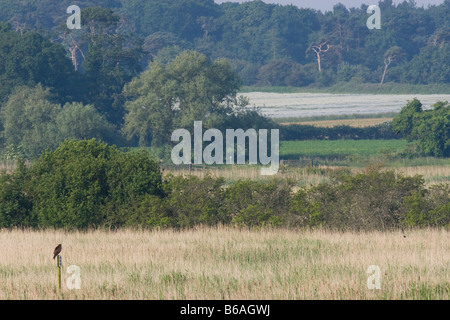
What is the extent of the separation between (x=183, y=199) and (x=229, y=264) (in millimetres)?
7397

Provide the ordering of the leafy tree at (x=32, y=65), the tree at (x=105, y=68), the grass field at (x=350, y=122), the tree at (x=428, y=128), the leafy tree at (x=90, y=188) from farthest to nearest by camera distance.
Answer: the grass field at (x=350, y=122)
the tree at (x=105, y=68)
the leafy tree at (x=32, y=65)
the tree at (x=428, y=128)
the leafy tree at (x=90, y=188)

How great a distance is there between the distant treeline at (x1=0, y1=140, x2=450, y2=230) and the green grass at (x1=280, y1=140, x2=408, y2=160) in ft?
105

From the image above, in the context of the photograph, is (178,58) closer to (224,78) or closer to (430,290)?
(224,78)

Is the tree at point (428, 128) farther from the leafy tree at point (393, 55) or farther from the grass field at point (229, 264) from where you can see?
the leafy tree at point (393, 55)

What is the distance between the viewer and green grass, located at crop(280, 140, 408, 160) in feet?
191

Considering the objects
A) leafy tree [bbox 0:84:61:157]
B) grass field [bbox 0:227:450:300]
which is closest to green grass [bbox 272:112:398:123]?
leafy tree [bbox 0:84:61:157]

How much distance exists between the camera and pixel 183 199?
891 inches

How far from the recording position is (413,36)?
14012cm

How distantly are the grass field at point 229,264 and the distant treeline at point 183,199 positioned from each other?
1.24 m

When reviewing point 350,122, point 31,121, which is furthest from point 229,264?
point 350,122

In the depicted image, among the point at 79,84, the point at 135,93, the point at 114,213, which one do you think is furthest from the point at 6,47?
the point at 114,213

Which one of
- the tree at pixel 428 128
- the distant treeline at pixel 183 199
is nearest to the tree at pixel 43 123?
the tree at pixel 428 128

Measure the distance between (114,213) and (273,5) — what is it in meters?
143

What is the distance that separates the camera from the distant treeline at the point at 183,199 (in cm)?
2155
